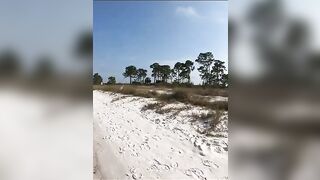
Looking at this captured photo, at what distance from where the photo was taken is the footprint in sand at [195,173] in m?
2.26

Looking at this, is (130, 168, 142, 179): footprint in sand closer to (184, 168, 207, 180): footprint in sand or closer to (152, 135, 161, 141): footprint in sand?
(184, 168, 207, 180): footprint in sand

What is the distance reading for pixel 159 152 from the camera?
2.91m

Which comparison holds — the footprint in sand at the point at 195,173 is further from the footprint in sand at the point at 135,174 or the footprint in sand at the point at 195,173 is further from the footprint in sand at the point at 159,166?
the footprint in sand at the point at 135,174

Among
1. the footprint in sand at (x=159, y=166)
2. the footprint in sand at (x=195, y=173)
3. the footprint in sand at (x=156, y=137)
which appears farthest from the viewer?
the footprint in sand at (x=156, y=137)

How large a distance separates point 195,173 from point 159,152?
26.2 inches

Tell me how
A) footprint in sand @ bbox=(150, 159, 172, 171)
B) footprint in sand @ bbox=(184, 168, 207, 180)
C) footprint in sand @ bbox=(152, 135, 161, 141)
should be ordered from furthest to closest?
footprint in sand @ bbox=(152, 135, 161, 141) < footprint in sand @ bbox=(150, 159, 172, 171) < footprint in sand @ bbox=(184, 168, 207, 180)

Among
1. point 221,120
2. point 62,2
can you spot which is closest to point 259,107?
point 62,2

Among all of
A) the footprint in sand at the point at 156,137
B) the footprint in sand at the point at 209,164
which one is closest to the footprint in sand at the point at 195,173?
the footprint in sand at the point at 209,164

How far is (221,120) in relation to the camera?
12.5 feet

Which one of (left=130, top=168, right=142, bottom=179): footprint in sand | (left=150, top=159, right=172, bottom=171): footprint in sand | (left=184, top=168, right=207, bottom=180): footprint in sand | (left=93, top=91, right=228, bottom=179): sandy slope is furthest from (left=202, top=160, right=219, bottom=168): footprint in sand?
(left=130, top=168, right=142, bottom=179): footprint in sand

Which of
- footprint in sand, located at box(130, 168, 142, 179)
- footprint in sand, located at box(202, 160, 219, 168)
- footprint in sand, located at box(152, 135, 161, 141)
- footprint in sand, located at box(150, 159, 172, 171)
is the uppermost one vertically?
footprint in sand, located at box(152, 135, 161, 141)

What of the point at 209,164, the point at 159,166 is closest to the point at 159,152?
the point at 159,166

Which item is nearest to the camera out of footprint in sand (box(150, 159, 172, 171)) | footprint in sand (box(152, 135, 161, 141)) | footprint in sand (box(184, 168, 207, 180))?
footprint in sand (box(184, 168, 207, 180))

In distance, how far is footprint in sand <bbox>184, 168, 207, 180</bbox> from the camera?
2262 mm
